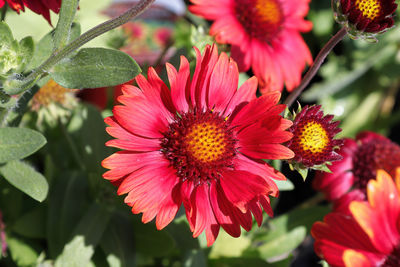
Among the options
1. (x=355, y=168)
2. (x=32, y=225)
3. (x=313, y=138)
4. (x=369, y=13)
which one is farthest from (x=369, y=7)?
(x=32, y=225)

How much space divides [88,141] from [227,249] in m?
0.35

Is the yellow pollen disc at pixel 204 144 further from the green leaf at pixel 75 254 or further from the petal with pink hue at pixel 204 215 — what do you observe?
the green leaf at pixel 75 254

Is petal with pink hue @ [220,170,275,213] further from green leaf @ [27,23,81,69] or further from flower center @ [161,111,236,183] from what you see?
green leaf @ [27,23,81,69]

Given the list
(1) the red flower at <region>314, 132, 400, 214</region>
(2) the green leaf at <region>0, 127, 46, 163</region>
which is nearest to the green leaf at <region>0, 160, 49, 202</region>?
(2) the green leaf at <region>0, 127, 46, 163</region>

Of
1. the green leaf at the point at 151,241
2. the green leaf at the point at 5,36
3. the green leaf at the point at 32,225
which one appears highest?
the green leaf at the point at 5,36

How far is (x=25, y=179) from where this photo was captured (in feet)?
1.95

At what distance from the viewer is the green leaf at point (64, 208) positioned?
29.1 inches

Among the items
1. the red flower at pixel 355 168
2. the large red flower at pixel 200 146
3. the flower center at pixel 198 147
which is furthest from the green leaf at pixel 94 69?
the red flower at pixel 355 168

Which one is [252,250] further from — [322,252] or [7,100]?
[7,100]

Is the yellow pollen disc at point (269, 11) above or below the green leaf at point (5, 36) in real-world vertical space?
below

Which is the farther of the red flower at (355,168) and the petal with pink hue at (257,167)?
the red flower at (355,168)

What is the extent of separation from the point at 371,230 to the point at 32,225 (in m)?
0.58

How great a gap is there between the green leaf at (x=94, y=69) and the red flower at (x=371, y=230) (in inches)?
12.5

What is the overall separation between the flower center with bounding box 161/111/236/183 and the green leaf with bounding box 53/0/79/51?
0.19 metres
